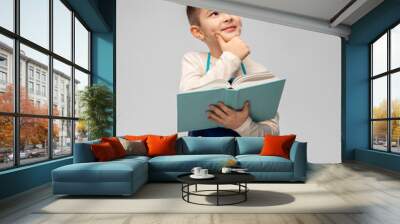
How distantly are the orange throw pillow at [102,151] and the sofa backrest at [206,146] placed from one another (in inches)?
59.6

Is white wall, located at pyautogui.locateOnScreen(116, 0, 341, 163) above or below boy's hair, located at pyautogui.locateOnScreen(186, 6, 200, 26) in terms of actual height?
below

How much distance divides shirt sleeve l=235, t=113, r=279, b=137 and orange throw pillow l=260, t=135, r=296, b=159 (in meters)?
1.33

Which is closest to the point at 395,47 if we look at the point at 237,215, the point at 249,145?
the point at 249,145

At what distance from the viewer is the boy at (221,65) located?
7.77 m

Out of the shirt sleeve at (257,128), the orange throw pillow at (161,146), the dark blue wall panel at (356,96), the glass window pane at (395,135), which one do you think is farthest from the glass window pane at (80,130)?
the glass window pane at (395,135)

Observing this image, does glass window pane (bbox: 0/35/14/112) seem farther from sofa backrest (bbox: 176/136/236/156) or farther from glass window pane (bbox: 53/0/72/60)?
sofa backrest (bbox: 176/136/236/156)

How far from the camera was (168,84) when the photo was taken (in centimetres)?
822

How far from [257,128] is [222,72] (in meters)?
1.36

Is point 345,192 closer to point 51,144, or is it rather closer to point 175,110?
point 175,110

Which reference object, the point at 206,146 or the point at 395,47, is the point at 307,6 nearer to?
the point at 395,47

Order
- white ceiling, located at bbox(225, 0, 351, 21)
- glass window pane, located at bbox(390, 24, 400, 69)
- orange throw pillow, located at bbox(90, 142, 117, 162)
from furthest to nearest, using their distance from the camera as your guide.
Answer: glass window pane, located at bbox(390, 24, 400, 69) → white ceiling, located at bbox(225, 0, 351, 21) → orange throw pillow, located at bbox(90, 142, 117, 162)

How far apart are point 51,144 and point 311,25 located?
5825 millimetres

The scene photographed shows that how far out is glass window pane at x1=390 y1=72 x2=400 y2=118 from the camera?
25.9 ft

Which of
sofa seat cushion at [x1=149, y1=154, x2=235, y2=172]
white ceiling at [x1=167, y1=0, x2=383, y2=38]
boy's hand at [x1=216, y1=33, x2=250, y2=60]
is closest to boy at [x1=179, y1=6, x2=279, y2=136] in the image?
boy's hand at [x1=216, y1=33, x2=250, y2=60]
